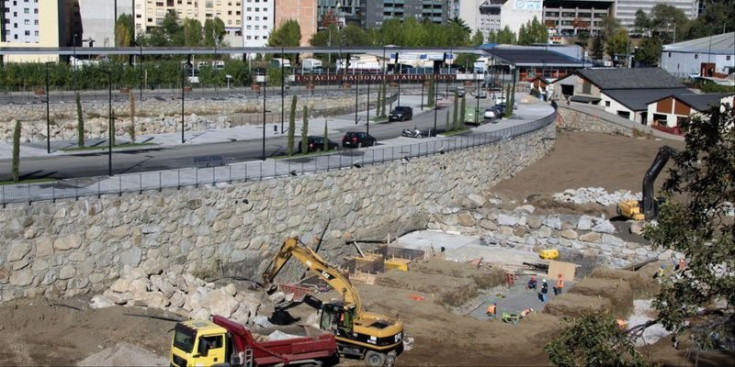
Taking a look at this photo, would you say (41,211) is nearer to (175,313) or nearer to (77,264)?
(77,264)

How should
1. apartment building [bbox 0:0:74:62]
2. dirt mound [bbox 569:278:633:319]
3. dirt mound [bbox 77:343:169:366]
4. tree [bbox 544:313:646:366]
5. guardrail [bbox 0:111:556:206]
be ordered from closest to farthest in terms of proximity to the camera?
tree [bbox 544:313:646:366]
dirt mound [bbox 77:343:169:366]
guardrail [bbox 0:111:556:206]
dirt mound [bbox 569:278:633:319]
apartment building [bbox 0:0:74:62]

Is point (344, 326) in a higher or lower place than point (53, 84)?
lower

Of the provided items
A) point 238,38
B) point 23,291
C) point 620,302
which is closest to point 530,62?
point 238,38

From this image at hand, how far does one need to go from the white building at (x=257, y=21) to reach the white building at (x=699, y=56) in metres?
63.7

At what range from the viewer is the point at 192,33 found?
146125 mm

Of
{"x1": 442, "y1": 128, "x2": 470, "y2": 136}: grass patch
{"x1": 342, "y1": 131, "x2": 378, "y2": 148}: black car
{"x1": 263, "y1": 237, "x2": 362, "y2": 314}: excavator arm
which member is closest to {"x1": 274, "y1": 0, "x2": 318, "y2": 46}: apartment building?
{"x1": 442, "y1": 128, "x2": 470, "y2": 136}: grass patch

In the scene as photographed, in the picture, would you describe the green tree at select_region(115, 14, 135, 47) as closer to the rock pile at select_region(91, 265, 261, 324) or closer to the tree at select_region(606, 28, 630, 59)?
the tree at select_region(606, 28, 630, 59)

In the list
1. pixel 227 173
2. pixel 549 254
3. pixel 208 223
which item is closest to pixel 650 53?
pixel 549 254

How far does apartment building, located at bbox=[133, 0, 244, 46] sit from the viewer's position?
547ft

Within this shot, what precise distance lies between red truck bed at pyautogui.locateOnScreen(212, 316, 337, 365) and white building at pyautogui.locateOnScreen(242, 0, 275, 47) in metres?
141

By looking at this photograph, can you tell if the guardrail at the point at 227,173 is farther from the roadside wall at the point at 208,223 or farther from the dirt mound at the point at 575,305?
the dirt mound at the point at 575,305

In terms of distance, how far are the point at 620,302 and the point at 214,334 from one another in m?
18.6

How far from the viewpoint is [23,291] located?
37.2 m

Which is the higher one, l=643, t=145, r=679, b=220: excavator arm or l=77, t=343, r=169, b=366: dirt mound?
l=643, t=145, r=679, b=220: excavator arm
